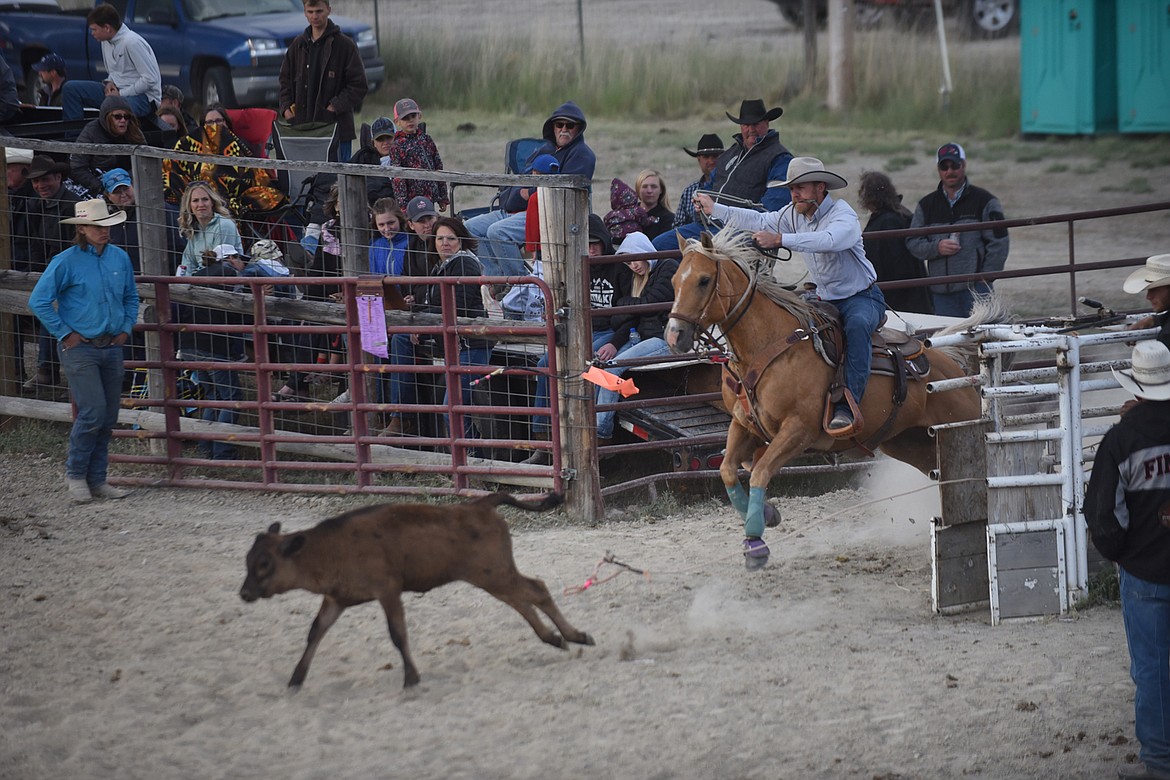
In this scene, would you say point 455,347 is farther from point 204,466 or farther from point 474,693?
point 474,693

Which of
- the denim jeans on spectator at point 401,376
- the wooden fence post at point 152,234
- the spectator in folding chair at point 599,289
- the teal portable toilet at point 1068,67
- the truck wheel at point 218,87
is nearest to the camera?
the spectator in folding chair at point 599,289

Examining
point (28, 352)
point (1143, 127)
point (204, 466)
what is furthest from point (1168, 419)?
point (1143, 127)

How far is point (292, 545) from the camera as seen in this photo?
19.8 feet

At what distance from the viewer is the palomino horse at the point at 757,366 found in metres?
7.56

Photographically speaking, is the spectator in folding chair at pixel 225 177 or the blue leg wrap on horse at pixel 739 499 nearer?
the blue leg wrap on horse at pixel 739 499

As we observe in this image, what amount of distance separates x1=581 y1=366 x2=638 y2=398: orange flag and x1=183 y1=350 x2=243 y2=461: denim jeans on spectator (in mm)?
3087

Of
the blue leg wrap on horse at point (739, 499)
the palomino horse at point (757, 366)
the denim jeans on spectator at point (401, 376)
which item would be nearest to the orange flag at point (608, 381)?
the palomino horse at point (757, 366)

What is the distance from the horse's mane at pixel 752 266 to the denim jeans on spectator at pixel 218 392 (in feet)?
14.2

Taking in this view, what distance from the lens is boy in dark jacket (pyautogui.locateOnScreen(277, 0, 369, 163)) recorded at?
1258 centimetres

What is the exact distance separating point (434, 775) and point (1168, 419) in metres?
3.31

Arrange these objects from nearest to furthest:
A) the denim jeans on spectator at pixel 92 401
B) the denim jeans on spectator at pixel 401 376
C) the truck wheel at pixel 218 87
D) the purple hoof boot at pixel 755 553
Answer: the purple hoof boot at pixel 755 553 → the denim jeans on spectator at pixel 92 401 → the denim jeans on spectator at pixel 401 376 → the truck wheel at pixel 218 87

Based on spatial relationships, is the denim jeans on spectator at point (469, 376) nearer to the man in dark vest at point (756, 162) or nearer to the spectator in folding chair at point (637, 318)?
the spectator in folding chair at point (637, 318)

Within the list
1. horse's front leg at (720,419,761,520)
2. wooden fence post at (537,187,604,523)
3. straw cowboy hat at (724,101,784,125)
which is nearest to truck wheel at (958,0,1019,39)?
straw cowboy hat at (724,101,784,125)

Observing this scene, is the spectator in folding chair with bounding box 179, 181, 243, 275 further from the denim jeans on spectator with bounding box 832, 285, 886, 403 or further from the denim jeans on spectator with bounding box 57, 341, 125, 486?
the denim jeans on spectator with bounding box 832, 285, 886, 403
